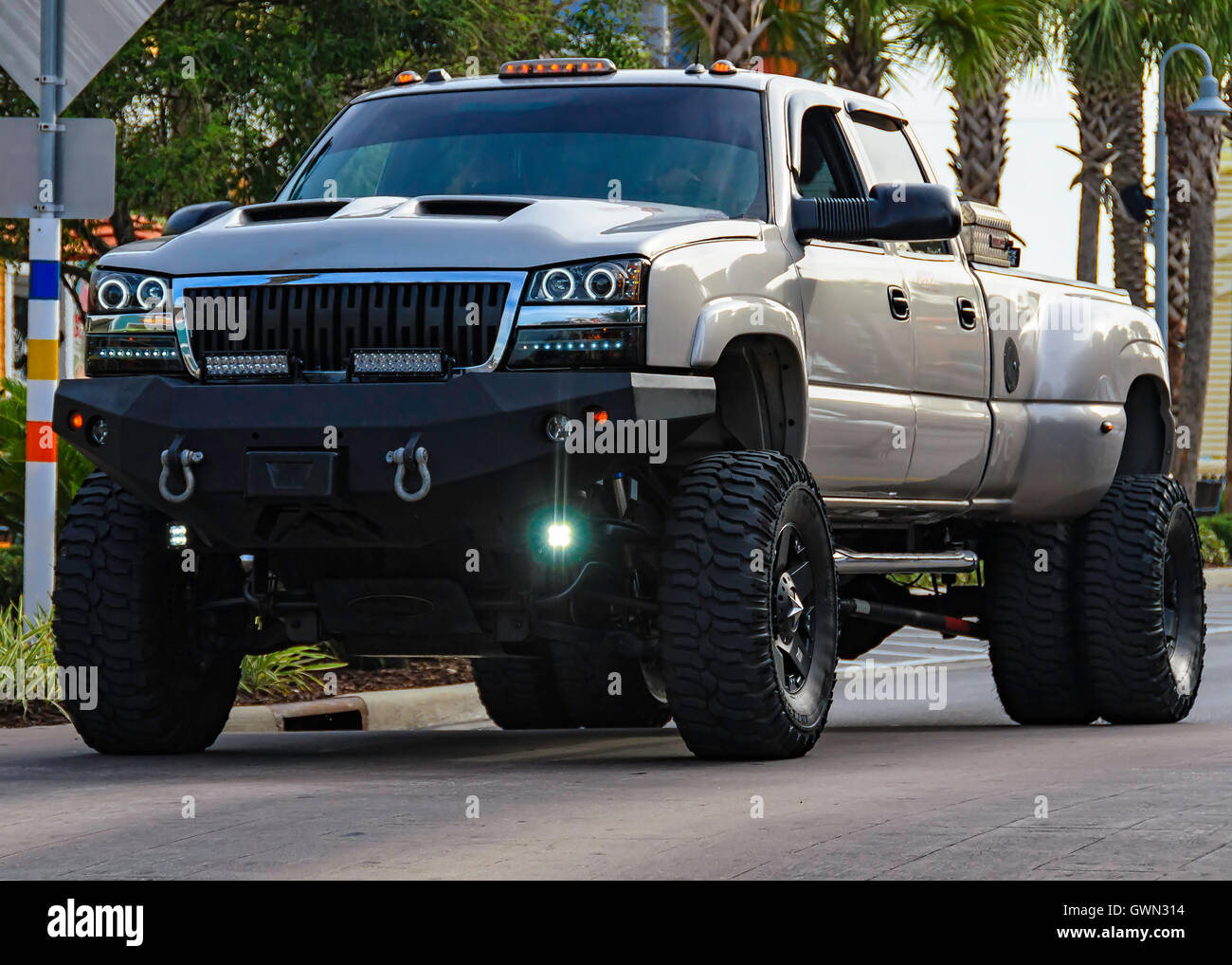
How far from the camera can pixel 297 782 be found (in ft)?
23.4

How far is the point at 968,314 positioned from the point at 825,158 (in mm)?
977

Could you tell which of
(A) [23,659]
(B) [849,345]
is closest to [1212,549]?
(A) [23,659]

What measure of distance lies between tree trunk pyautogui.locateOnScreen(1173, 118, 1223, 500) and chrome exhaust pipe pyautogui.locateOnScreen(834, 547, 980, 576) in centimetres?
2395

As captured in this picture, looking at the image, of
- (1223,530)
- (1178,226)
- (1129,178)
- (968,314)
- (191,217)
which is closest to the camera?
(191,217)

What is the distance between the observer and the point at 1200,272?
33.1 m

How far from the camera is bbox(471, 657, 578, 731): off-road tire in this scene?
9969mm

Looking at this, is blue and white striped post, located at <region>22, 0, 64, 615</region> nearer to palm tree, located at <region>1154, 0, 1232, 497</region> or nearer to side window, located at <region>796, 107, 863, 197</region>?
side window, located at <region>796, 107, 863, 197</region>

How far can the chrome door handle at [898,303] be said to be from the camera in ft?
27.9

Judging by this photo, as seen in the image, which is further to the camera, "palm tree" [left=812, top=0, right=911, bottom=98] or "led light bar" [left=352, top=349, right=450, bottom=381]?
"palm tree" [left=812, top=0, right=911, bottom=98]

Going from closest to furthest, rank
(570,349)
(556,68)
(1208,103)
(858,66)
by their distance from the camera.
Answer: (570,349)
(556,68)
(858,66)
(1208,103)

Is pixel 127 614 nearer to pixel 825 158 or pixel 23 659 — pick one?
pixel 23 659

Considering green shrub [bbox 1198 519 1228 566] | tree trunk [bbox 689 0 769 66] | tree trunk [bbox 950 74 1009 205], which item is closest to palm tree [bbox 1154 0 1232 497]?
green shrub [bbox 1198 519 1228 566]
